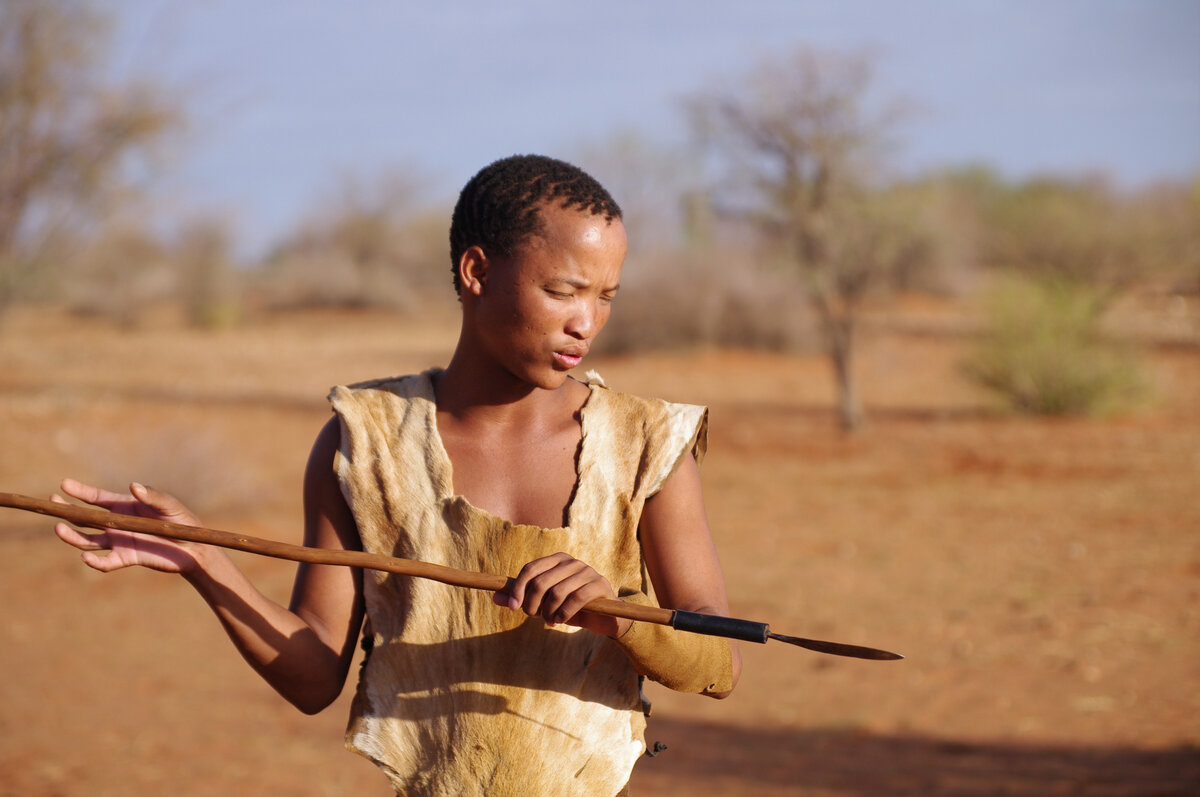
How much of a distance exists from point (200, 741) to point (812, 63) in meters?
9.52

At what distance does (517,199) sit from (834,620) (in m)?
5.02

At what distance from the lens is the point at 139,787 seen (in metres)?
4.29

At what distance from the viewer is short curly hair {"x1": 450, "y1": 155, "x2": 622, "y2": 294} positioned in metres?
1.51

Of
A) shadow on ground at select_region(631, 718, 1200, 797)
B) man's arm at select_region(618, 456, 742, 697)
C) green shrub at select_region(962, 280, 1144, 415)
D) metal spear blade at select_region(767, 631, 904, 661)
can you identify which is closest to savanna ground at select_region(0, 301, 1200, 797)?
shadow on ground at select_region(631, 718, 1200, 797)

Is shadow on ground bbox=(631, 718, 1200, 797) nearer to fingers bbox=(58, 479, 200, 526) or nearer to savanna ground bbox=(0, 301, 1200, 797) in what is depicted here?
savanna ground bbox=(0, 301, 1200, 797)

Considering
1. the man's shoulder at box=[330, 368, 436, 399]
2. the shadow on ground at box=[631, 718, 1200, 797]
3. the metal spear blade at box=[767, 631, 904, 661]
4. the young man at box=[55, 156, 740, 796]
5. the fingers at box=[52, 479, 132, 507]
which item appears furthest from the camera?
the shadow on ground at box=[631, 718, 1200, 797]

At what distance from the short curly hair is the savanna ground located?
3.23m

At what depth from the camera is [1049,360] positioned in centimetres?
1266

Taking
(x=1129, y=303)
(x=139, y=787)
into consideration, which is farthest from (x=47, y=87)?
(x=1129, y=303)

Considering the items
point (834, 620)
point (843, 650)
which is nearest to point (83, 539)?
point (843, 650)

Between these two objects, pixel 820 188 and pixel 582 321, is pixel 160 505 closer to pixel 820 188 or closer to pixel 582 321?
pixel 582 321

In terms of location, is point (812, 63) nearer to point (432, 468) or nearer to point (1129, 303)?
point (432, 468)

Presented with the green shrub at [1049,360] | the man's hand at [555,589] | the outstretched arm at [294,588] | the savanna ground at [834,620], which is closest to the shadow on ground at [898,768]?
the savanna ground at [834,620]

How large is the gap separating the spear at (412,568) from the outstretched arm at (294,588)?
88 mm
